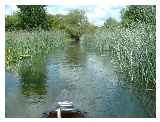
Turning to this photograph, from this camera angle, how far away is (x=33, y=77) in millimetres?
4977

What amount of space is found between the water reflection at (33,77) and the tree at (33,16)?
0.96ft

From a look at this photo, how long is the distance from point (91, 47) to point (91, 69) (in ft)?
0.63

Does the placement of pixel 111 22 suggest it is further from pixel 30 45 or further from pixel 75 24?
pixel 30 45

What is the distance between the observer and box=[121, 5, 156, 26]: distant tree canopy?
4.82 metres

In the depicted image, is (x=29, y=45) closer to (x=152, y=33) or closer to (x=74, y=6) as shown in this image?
(x=74, y=6)

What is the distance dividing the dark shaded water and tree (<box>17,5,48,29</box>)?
0.95ft

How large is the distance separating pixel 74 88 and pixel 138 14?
0.83 metres

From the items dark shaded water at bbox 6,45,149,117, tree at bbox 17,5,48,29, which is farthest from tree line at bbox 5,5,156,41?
dark shaded water at bbox 6,45,149,117

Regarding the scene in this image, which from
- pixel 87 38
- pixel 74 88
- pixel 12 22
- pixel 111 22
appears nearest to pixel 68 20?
pixel 87 38

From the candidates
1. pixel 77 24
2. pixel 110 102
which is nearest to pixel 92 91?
pixel 110 102

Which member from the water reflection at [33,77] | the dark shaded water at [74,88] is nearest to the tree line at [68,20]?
the dark shaded water at [74,88]

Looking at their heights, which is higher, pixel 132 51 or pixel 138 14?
pixel 138 14

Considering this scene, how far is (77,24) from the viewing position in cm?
501

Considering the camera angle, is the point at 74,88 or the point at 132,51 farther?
the point at 132,51
